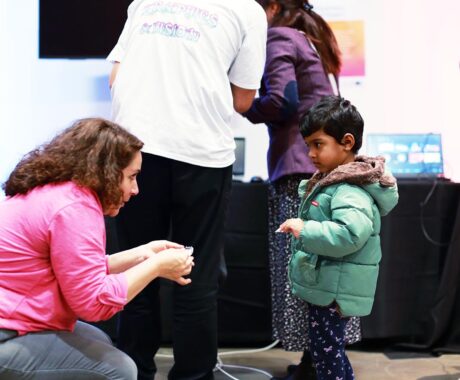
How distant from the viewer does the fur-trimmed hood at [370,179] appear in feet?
5.45

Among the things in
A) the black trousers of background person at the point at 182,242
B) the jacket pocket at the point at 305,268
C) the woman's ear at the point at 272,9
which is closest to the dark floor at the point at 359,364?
the black trousers of background person at the point at 182,242

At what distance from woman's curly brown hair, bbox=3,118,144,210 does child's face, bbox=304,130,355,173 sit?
1.98 ft

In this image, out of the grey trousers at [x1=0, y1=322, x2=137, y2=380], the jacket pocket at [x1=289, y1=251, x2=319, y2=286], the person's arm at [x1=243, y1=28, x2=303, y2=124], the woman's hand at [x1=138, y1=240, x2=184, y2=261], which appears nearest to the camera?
the grey trousers at [x1=0, y1=322, x2=137, y2=380]

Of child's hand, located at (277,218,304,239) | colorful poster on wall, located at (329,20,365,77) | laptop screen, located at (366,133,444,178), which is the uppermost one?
colorful poster on wall, located at (329,20,365,77)

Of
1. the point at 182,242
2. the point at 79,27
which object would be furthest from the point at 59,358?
the point at 79,27

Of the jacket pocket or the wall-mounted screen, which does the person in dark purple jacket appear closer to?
the jacket pocket

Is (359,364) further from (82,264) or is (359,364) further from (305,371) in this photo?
(82,264)

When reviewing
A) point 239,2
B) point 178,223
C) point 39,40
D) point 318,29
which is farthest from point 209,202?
point 39,40

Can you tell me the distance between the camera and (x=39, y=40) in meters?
2.92

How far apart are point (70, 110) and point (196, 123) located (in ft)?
4.92

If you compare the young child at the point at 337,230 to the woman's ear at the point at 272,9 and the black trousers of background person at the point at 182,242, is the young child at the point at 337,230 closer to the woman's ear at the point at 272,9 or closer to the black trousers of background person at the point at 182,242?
the black trousers of background person at the point at 182,242

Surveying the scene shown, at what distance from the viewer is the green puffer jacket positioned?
161 centimetres

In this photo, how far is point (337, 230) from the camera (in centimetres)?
160

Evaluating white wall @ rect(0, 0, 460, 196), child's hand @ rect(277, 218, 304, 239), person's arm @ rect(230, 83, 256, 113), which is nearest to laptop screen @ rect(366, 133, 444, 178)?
white wall @ rect(0, 0, 460, 196)
